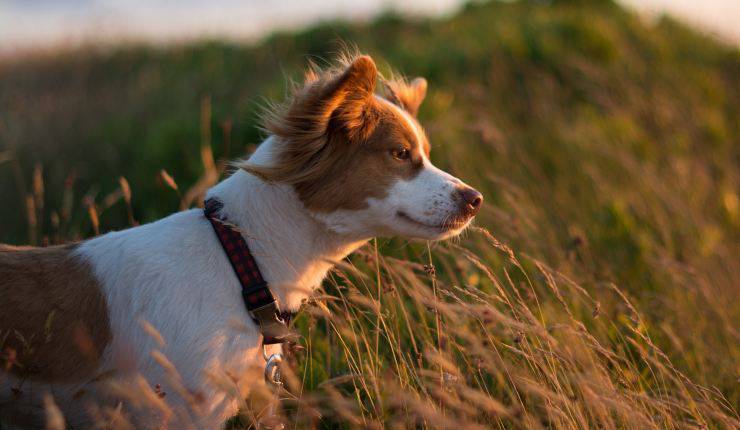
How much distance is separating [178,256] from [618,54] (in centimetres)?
826

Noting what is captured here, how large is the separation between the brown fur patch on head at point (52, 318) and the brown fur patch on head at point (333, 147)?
2.64 feet

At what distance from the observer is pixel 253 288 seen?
2.50 m

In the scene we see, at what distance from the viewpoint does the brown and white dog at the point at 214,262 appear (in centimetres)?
241

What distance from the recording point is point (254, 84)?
869 centimetres

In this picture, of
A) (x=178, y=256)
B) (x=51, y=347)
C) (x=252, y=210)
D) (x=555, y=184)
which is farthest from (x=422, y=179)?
(x=555, y=184)

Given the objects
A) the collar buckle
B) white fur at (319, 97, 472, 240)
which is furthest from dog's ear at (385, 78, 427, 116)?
the collar buckle

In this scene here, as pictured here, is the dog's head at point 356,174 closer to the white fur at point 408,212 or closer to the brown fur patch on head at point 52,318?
the white fur at point 408,212

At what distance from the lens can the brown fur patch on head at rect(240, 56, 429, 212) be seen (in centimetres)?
261

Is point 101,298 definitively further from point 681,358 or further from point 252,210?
point 681,358

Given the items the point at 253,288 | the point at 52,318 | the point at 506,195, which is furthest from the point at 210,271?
the point at 506,195

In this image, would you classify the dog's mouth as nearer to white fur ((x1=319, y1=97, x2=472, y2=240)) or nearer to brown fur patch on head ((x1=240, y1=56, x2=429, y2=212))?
white fur ((x1=319, y1=97, x2=472, y2=240))

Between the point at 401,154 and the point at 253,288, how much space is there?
85 cm

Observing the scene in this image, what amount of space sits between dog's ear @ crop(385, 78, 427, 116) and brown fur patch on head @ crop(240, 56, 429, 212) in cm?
47

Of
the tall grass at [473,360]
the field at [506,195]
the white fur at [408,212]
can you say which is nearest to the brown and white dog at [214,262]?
the white fur at [408,212]
